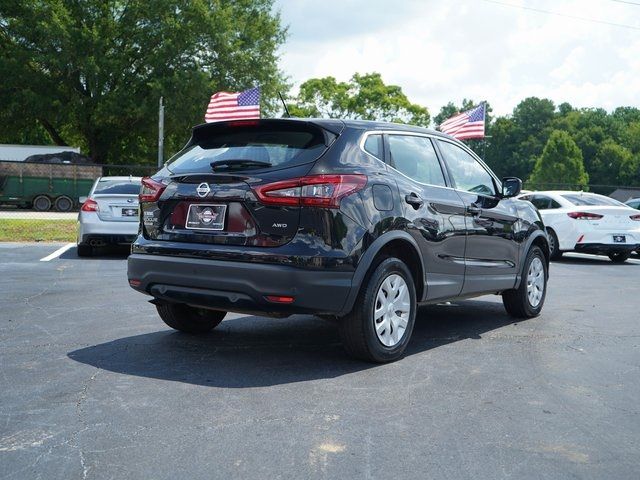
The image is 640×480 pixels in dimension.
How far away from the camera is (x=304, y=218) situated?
4926 mm

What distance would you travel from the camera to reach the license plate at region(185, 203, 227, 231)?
5.15m

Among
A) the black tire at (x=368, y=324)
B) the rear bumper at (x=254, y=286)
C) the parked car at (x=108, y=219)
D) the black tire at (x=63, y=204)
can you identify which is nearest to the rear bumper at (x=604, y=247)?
the parked car at (x=108, y=219)

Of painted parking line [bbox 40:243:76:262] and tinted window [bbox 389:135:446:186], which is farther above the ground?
tinted window [bbox 389:135:446:186]

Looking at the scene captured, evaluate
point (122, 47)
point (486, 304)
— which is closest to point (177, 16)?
point (122, 47)

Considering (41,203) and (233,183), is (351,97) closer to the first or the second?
(41,203)

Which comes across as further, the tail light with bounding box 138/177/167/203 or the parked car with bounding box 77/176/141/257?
the parked car with bounding box 77/176/141/257

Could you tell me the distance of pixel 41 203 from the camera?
30.9 metres

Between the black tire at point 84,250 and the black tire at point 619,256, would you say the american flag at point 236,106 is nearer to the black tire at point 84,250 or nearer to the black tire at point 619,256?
the black tire at point 84,250

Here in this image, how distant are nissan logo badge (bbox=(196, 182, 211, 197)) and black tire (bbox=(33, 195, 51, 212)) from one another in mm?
27611

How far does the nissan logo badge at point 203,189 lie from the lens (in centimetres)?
520

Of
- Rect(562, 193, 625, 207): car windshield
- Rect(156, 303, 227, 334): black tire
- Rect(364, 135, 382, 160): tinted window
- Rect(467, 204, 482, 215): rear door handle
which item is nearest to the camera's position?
Rect(364, 135, 382, 160): tinted window

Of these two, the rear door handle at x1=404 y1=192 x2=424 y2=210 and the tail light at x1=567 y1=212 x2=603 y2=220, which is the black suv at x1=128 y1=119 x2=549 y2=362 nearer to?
the rear door handle at x1=404 y1=192 x2=424 y2=210

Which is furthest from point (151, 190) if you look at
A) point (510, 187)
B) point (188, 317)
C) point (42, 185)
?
point (42, 185)

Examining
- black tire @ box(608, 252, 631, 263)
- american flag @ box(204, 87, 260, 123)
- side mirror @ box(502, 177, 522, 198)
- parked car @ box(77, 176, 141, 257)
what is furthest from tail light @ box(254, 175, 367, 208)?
american flag @ box(204, 87, 260, 123)
